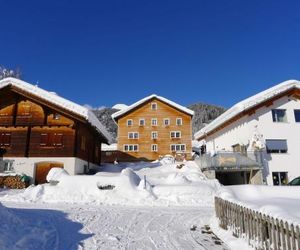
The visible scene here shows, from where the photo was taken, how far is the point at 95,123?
87.5ft

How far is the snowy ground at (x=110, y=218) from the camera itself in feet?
24.0

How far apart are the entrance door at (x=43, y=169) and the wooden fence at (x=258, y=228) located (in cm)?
1800

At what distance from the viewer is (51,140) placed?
24.9m

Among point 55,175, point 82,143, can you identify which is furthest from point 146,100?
point 55,175

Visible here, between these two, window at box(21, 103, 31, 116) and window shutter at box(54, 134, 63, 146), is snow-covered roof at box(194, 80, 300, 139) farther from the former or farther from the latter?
window at box(21, 103, 31, 116)

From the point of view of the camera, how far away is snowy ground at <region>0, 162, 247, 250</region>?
7.30 m

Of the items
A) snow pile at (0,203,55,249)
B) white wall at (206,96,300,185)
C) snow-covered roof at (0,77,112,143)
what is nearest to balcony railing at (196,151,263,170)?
white wall at (206,96,300,185)

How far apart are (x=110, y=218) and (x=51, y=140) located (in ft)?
51.9

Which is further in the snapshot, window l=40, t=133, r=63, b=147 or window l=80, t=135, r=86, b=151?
window l=80, t=135, r=86, b=151

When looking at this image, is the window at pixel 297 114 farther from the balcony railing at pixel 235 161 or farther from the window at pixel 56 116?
the window at pixel 56 116

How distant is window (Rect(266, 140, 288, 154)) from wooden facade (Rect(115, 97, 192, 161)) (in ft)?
54.6

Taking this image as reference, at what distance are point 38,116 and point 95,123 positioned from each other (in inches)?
195

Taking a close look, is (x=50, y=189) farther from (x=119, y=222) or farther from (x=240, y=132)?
(x=240, y=132)

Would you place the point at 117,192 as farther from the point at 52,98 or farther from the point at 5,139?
the point at 5,139
